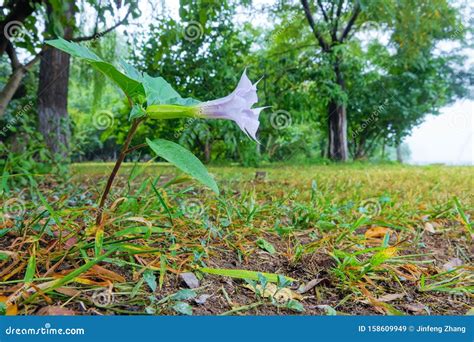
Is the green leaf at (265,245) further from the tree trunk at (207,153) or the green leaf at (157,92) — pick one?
the tree trunk at (207,153)

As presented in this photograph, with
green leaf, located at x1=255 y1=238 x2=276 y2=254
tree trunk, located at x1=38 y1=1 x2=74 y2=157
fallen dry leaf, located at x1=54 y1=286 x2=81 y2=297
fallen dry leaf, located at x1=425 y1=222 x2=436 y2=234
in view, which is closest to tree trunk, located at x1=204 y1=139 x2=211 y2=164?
tree trunk, located at x1=38 y1=1 x2=74 y2=157

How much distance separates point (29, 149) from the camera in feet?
5.13

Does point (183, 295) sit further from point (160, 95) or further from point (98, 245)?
point (160, 95)

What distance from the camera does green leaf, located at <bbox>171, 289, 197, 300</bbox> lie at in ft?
1.60

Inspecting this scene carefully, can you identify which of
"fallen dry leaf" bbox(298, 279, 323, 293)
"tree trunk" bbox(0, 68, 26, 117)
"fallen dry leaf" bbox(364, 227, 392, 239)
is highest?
"tree trunk" bbox(0, 68, 26, 117)

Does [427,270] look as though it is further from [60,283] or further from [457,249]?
[60,283]

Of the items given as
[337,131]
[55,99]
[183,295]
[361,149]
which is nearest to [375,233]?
[183,295]

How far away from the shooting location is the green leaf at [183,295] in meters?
0.49

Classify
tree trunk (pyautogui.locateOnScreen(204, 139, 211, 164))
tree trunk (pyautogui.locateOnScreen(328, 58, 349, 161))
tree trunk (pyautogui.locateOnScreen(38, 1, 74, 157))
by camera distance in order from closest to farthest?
tree trunk (pyautogui.locateOnScreen(38, 1, 74, 157)), tree trunk (pyautogui.locateOnScreen(204, 139, 211, 164)), tree trunk (pyautogui.locateOnScreen(328, 58, 349, 161))

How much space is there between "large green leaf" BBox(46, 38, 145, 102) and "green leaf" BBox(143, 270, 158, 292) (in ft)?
0.77

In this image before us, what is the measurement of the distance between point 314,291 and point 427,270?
0.25 m

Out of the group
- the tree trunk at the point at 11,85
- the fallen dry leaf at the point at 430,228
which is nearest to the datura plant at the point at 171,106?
the fallen dry leaf at the point at 430,228

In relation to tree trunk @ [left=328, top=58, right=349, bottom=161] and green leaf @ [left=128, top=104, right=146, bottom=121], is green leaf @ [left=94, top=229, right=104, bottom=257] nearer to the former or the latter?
green leaf @ [left=128, top=104, right=146, bottom=121]

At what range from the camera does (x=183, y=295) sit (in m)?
0.49
